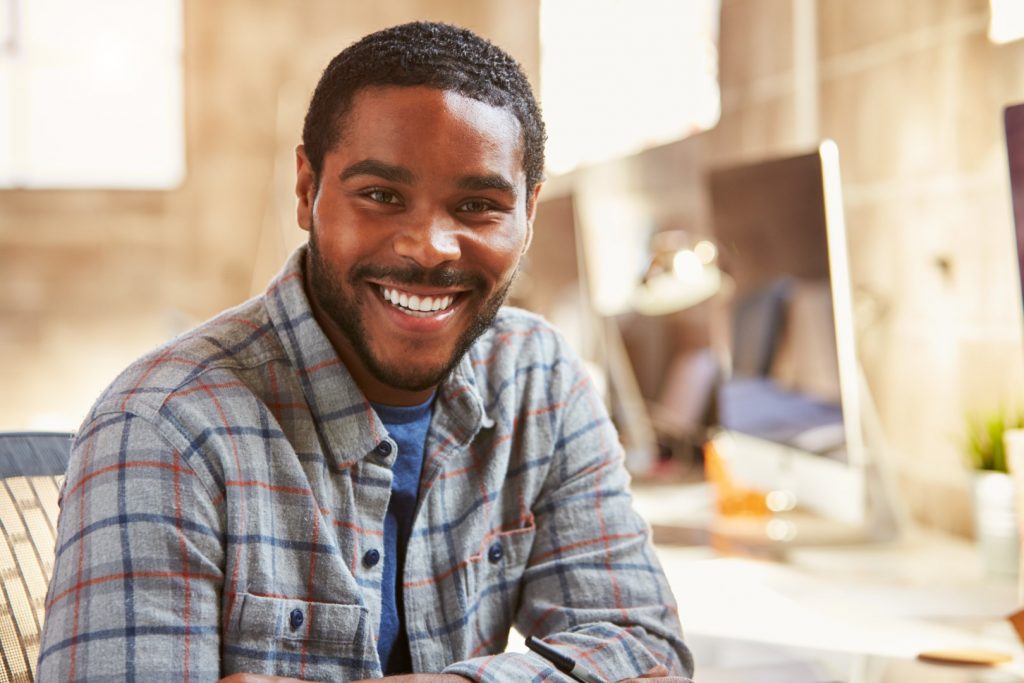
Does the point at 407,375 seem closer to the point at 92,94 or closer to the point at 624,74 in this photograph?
the point at 624,74

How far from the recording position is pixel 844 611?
1.57 m

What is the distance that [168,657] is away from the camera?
2.77 ft

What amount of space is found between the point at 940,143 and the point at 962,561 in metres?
0.69

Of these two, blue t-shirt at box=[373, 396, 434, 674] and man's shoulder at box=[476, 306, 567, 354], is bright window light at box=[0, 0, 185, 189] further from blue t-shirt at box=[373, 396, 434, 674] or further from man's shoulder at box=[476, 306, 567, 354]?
blue t-shirt at box=[373, 396, 434, 674]

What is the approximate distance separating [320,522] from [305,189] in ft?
0.96

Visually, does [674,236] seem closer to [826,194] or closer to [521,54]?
[826,194]

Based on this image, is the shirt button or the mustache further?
the shirt button

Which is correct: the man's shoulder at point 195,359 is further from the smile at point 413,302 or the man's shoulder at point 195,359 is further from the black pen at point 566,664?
the black pen at point 566,664

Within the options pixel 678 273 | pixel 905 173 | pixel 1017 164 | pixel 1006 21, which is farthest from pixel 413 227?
pixel 678 273

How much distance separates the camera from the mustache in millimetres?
981

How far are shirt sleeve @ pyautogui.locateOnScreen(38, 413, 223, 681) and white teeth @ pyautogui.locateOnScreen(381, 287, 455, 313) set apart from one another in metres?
0.21

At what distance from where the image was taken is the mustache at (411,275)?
98 centimetres

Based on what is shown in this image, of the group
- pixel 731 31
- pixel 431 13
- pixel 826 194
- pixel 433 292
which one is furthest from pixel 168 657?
pixel 431 13

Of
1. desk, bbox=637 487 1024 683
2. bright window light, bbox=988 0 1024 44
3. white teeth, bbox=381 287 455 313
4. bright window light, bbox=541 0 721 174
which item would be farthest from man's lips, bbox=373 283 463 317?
bright window light, bbox=541 0 721 174
